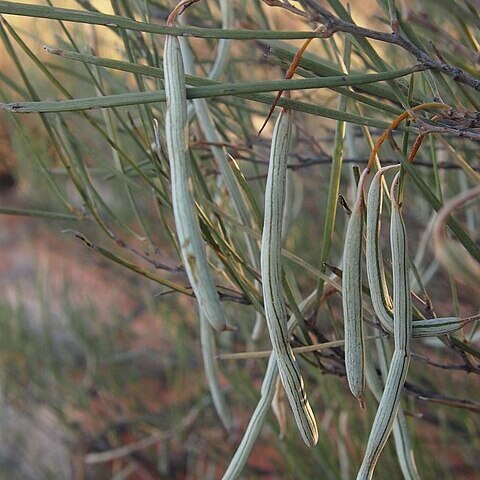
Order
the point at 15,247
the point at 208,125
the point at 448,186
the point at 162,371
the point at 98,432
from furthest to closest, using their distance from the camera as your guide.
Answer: the point at 15,247 → the point at 162,371 → the point at 98,432 → the point at 448,186 → the point at 208,125

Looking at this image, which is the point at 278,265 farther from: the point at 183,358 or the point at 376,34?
the point at 183,358

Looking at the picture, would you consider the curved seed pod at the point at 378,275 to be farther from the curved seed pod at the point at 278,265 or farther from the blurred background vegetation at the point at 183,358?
the blurred background vegetation at the point at 183,358

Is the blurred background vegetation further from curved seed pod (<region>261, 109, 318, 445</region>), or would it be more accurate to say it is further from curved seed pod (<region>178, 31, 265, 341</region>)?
curved seed pod (<region>261, 109, 318, 445</region>)

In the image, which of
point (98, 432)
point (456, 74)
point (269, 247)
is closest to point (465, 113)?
point (456, 74)

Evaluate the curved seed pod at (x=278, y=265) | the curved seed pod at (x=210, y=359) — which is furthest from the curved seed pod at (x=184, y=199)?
the curved seed pod at (x=210, y=359)

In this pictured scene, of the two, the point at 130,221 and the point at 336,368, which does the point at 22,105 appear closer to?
the point at 336,368

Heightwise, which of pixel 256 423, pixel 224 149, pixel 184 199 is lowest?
pixel 256 423

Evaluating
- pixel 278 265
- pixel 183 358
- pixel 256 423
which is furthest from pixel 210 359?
pixel 183 358
